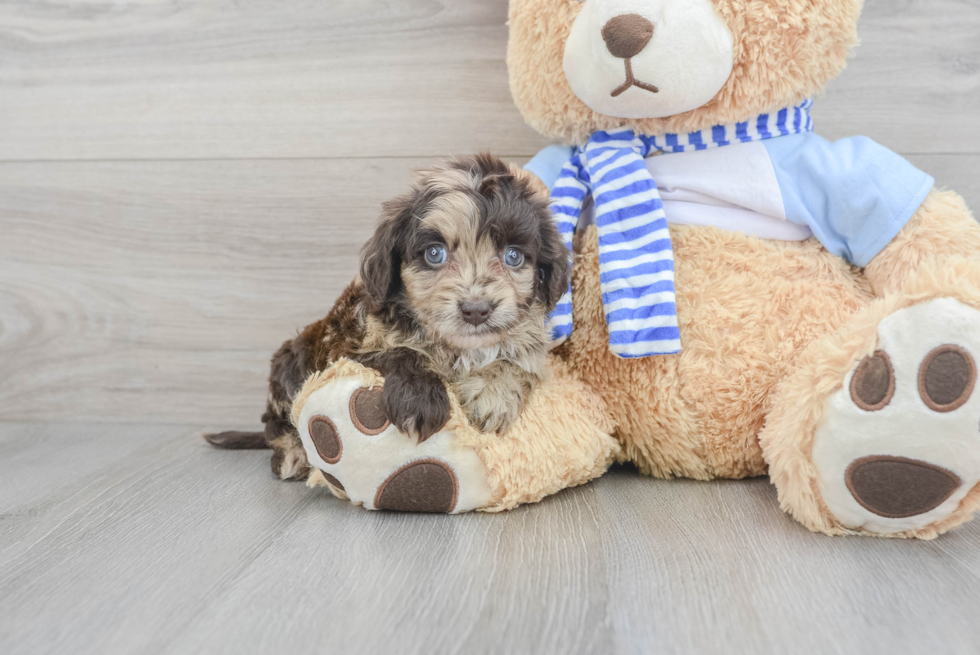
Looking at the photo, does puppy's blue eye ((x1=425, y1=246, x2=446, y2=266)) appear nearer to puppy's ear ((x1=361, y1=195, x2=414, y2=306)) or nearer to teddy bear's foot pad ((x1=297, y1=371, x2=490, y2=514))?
puppy's ear ((x1=361, y1=195, x2=414, y2=306))

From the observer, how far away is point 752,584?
1.02m

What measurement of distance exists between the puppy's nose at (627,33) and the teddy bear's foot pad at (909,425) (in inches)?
25.7

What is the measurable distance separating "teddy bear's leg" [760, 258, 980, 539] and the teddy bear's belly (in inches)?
6.3

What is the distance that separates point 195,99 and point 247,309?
24.4 inches

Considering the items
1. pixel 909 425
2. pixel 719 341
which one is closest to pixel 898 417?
pixel 909 425

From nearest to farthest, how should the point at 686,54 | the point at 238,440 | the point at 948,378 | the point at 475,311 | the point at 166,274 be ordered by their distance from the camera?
the point at 948,378 → the point at 475,311 → the point at 686,54 → the point at 238,440 → the point at 166,274

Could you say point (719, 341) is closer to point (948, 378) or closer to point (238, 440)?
point (948, 378)

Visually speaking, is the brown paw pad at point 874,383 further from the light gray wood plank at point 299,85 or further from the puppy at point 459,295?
the light gray wood plank at point 299,85

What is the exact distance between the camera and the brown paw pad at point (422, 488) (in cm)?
129

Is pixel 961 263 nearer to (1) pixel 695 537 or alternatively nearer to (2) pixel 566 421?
(1) pixel 695 537

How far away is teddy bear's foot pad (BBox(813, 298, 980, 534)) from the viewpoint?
1.04 meters

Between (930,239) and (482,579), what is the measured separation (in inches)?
40.5

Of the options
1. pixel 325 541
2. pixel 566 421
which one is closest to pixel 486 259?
pixel 566 421

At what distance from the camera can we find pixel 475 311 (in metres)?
1.21
